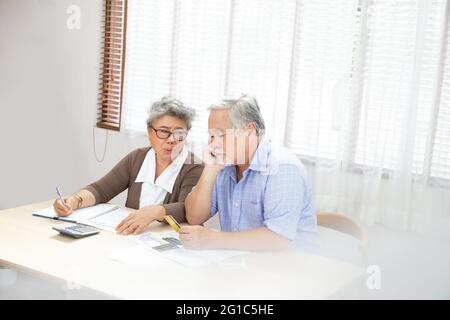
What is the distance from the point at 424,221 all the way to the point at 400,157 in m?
0.28

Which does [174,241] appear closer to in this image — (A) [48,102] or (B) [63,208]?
(B) [63,208]

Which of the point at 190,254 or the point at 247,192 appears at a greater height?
the point at 247,192

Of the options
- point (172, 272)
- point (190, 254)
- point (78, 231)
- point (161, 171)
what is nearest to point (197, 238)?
point (190, 254)

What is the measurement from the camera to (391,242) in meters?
2.94

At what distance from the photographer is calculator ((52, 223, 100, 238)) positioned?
2.38m

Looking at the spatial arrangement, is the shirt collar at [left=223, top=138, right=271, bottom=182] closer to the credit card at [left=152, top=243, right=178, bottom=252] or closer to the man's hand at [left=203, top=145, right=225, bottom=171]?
the man's hand at [left=203, top=145, right=225, bottom=171]

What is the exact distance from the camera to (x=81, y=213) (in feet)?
8.77

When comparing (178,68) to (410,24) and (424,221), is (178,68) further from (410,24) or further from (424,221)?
(424,221)

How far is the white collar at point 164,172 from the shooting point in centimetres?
285

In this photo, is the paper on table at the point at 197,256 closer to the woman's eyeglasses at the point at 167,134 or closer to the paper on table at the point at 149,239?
the paper on table at the point at 149,239

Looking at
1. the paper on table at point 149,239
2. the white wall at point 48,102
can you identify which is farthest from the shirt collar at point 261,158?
the white wall at point 48,102

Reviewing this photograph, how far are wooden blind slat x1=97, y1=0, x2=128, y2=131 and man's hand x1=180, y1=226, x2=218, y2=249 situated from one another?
1.73m

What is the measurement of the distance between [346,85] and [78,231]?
1325 millimetres

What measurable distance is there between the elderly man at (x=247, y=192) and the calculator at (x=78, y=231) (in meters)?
0.37
